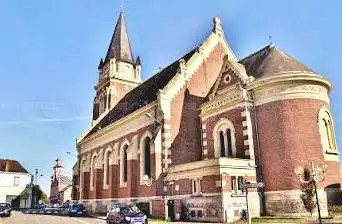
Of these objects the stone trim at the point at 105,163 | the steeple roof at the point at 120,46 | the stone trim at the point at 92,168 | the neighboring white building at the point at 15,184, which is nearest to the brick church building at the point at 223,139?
the stone trim at the point at 105,163

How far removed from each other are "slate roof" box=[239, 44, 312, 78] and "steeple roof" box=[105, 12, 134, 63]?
87.4 ft

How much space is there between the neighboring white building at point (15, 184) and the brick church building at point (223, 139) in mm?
39080

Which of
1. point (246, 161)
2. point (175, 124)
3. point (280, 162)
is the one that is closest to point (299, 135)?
point (280, 162)

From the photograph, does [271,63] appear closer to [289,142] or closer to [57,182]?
[289,142]

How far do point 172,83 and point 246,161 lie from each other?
1096 centimetres

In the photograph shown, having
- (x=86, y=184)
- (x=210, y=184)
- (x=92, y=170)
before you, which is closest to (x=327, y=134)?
(x=210, y=184)

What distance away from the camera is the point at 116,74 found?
53.3 m

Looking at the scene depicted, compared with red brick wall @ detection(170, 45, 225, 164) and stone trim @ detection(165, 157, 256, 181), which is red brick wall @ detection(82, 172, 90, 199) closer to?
red brick wall @ detection(170, 45, 225, 164)

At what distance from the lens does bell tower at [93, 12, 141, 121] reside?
173ft

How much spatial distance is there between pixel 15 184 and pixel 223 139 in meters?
58.8

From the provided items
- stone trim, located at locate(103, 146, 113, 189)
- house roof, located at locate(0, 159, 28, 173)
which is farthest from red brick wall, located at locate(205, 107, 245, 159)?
house roof, located at locate(0, 159, 28, 173)

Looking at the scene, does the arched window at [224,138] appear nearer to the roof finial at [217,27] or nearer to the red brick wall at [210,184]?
the red brick wall at [210,184]

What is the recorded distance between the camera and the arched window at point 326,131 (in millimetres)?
26070

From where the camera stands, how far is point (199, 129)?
Answer: 32.8 metres
